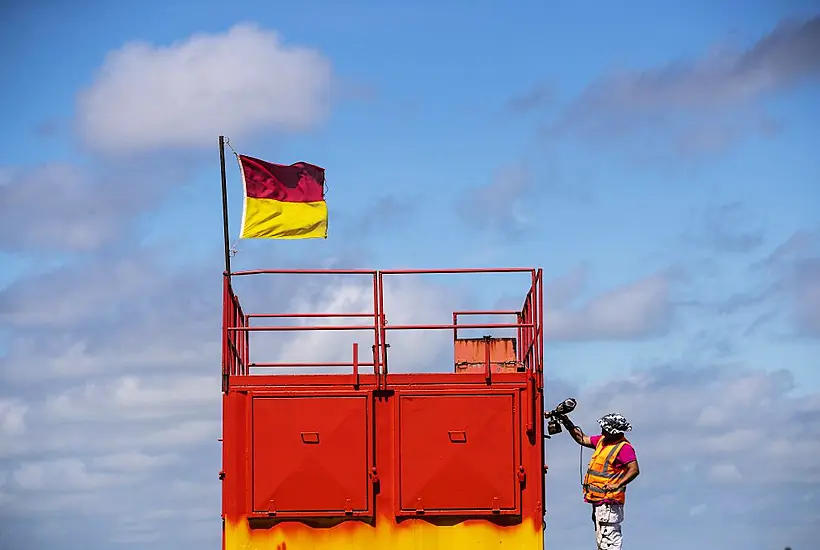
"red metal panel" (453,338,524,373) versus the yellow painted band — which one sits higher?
"red metal panel" (453,338,524,373)

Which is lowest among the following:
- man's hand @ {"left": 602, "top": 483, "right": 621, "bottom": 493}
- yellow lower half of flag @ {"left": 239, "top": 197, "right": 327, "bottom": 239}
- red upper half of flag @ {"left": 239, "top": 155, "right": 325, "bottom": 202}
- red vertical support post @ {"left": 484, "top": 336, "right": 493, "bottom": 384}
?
man's hand @ {"left": 602, "top": 483, "right": 621, "bottom": 493}

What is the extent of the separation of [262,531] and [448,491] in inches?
118

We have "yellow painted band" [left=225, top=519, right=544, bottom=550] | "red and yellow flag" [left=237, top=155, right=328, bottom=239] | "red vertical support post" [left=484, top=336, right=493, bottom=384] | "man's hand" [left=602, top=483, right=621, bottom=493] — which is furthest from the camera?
"red and yellow flag" [left=237, top=155, right=328, bottom=239]

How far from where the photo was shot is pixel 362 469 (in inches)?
931

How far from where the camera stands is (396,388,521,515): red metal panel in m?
23.6

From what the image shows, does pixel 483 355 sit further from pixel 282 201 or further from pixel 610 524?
pixel 282 201

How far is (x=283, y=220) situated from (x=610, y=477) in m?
7.50

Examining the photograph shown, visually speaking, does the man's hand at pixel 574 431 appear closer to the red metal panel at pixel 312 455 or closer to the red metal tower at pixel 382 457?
the red metal tower at pixel 382 457

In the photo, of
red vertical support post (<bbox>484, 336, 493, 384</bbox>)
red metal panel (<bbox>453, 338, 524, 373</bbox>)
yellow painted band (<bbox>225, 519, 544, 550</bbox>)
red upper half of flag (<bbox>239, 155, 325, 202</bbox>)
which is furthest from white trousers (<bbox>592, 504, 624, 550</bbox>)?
red upper half of flag (<bbox>239, 155, 325, 202</bbox>)

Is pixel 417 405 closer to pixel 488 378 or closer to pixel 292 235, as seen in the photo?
pixel 488 378

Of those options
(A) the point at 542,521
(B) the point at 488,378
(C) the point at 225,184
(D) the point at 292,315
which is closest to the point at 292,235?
(C) the point at 225,184

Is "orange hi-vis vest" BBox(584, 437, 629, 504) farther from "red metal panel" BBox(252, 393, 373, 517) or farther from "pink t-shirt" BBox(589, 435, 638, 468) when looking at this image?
"red metal panel" BBox(252, 393, 373, 517)

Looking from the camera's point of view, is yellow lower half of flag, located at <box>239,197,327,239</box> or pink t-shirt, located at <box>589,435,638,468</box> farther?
yellow lower half of flag, located at <box>239,197,327,239</box>

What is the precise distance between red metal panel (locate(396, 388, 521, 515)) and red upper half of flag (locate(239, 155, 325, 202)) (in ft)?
15.5
